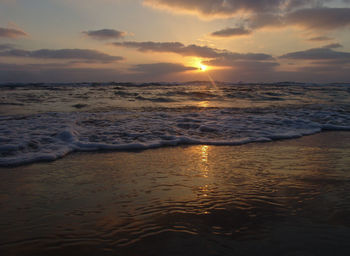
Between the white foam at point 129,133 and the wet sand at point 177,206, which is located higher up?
the white foam at point 129,133

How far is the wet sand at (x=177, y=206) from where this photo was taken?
1.91 metres

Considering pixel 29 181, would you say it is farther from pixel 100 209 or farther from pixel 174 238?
pixel 174 238

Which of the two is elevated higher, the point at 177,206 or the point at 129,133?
the point at 129,133

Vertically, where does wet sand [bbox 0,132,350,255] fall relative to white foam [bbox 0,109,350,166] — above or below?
below

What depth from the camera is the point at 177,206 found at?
2.49m

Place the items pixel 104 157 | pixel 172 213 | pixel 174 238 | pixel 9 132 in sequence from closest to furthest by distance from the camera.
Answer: pixel 174 238
pixel 172 213
pixel 104 157
pixel 9 132

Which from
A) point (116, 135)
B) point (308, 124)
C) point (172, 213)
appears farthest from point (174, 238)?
point (308, 124)

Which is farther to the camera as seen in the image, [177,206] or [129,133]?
[129,133]

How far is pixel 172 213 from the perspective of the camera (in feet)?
7.75

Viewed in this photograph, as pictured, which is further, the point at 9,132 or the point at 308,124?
the point at 308,124

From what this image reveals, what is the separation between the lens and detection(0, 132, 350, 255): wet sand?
1.91 m

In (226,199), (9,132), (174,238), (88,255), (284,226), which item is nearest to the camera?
(88,255)

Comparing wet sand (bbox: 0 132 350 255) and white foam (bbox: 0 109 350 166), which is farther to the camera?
white foam (bbox: 0 109 350 166)

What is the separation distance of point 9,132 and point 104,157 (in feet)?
9.21
